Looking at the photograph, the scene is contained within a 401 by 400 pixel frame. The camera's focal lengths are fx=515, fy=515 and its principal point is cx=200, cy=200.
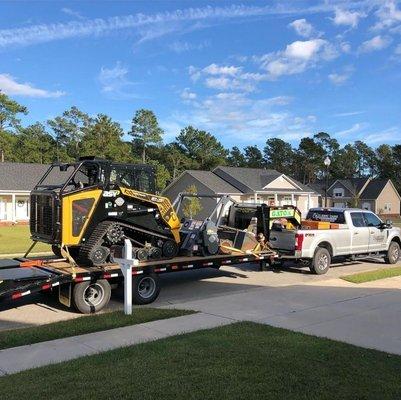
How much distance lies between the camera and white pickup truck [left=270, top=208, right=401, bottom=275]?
14602 millimetres

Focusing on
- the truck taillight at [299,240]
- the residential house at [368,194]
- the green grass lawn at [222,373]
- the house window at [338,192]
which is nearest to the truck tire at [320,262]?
the truck taillight at [299,240]

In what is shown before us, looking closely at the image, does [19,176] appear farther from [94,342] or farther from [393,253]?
[94,342]

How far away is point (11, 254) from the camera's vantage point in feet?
61.7

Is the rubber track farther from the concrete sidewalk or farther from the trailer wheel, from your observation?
the concrete sidewalk

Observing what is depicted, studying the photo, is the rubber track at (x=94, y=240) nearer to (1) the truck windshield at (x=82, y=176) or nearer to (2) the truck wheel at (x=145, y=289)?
(1) the truck windshield at (x=82, y=176)

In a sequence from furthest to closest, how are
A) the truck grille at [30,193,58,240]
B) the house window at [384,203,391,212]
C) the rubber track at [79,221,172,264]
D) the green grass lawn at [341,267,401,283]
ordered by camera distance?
the house window at [384,203,391,212], the green grass lawn at [341,267,401,283], the rubber track at [79,221,172,264], the truck grille at [30,193,58,240]

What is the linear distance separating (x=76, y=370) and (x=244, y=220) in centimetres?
937

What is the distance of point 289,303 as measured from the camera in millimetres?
10266

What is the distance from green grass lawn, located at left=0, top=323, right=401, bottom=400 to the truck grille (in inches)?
164

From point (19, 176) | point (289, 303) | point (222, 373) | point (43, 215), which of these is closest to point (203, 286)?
point (289, 303)

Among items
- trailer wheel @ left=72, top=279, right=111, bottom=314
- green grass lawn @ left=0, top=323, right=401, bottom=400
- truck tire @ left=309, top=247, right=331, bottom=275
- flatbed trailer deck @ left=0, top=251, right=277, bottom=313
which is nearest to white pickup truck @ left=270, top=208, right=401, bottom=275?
truck tire @ left=309, top=247, right=331, bottom=275

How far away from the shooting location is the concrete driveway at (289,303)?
8109 mm

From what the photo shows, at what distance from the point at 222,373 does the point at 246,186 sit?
48.0 metres

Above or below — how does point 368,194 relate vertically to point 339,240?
above
